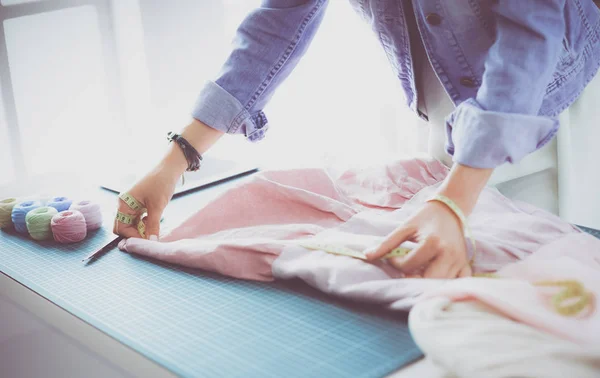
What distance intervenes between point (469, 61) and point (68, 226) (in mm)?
750

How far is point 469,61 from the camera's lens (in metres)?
1.05

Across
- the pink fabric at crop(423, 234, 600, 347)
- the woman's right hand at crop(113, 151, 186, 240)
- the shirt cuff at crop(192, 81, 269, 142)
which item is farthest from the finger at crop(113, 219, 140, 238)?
the pink fabric at crop(423, 234, 600, 347)

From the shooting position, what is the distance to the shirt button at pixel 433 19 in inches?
40.7

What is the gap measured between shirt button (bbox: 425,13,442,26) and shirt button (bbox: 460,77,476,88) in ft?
0.32

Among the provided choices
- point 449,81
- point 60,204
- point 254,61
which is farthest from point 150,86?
point 449,81

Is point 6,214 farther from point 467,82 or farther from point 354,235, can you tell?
point 467,82

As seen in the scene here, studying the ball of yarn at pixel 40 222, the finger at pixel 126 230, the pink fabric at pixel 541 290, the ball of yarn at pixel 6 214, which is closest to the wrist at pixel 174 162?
the finger at pixel 126 230

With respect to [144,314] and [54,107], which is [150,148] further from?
[144,314]

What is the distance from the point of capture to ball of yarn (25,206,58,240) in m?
1.19

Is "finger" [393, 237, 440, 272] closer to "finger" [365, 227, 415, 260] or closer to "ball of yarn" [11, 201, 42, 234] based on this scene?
"finger" [365, 227, 415, 260]

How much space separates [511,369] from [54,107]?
174cm

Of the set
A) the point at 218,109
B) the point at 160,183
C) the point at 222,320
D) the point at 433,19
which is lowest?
the point at 222,320

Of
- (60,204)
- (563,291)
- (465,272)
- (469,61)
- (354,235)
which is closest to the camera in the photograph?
(563,291)

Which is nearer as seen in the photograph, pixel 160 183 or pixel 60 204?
pixel 160 183
